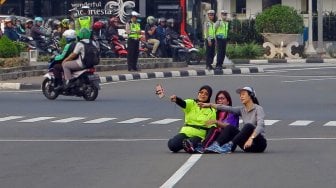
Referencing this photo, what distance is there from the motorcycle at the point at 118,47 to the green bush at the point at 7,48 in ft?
29.9

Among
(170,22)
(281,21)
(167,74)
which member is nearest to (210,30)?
(167,74)

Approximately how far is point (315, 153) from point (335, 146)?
1.07 metres

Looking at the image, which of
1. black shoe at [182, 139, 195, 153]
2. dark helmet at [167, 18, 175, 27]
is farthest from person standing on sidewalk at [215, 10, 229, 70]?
black shoe at [182, 139, 195, 153]

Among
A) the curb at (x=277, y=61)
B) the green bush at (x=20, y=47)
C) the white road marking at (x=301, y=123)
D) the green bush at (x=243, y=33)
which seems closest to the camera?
the white road marking at (x=301, y=123)

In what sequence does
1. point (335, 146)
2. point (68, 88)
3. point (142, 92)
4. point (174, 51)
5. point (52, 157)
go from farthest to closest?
1. point (174, 51)
2. point (142, 92)
3. point (68, 88)
4. point (335, 146)
5. point (52, 157)

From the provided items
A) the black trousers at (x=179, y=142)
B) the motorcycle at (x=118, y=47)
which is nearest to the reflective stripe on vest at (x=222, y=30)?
the motorcycle at (x=118, y=47)

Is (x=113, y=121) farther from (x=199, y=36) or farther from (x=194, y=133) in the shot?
(x=199, y=36)

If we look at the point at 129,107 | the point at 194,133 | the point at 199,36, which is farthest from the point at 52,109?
the point at 199,36

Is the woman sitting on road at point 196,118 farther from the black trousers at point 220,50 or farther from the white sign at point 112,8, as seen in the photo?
the white sign at point 112,8

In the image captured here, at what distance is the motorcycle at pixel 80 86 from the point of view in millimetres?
27328

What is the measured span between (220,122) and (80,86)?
11.2 m

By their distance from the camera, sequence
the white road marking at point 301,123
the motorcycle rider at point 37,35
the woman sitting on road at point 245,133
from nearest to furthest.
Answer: the woman sitting on road at point 245,133, the white road marking at point 301,123, the motorcycle rider at point 37,35

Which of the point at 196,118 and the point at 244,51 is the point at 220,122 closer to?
the point at 196,118

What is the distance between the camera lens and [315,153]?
16.4 metres
